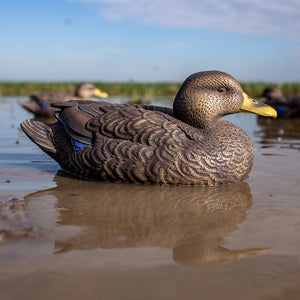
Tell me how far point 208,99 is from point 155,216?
5.56 ft

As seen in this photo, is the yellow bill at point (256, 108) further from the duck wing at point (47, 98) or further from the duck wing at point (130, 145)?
the duck wing at point (47, 98)

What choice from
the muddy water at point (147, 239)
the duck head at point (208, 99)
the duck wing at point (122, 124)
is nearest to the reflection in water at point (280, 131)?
the duck head at point (208, 99)

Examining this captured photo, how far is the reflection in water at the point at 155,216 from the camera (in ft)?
8.99

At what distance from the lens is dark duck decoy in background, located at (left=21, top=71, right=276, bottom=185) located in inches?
166

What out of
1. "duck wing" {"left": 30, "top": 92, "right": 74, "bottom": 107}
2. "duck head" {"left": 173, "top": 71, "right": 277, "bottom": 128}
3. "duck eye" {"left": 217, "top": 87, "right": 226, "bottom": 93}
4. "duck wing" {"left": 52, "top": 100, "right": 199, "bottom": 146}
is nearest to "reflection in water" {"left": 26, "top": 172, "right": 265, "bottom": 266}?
"duck wing" {"left": 52, "top": 100, "right": 199, "bottom": 146}

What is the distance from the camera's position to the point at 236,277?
91.0 inches

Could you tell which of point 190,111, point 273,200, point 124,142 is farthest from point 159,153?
point 273,200

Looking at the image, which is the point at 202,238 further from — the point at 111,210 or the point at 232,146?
the point at 232,146

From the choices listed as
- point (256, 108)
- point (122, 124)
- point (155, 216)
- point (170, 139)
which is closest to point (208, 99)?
point (256, 108)

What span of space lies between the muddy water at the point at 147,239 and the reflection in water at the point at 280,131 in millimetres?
3068

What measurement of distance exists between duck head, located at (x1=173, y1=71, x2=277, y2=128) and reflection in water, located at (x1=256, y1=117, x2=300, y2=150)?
9.33ft

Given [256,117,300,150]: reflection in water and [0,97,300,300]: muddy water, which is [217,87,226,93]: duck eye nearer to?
[0,97,300,300]: muddy water

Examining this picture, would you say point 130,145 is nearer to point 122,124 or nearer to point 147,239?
point 122,124

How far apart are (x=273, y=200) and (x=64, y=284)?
2.33m
